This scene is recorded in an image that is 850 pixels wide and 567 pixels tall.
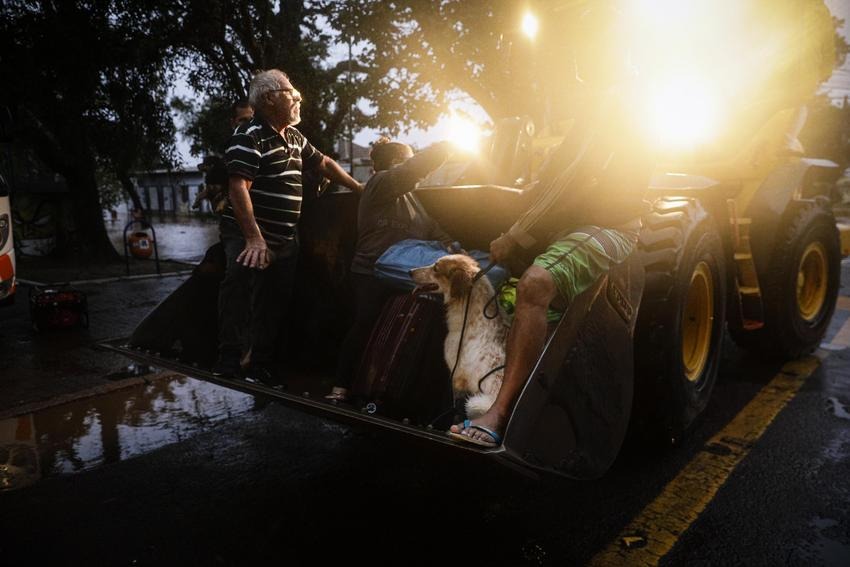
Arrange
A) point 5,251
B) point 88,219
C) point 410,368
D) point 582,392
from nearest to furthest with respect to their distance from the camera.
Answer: point 582,392 < point 410,368 < point 5,251 < point 88,219

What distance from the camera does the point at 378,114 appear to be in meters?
22.2

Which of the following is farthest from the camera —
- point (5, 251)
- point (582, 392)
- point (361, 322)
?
point (5, 251)

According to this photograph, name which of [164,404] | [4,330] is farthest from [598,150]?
[4,330]

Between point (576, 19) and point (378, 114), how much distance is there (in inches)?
741

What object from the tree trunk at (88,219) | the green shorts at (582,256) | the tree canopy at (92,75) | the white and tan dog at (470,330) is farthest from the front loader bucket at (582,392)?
the tree trunk at (88,219)

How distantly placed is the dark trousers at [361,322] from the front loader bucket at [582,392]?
44.9 inches

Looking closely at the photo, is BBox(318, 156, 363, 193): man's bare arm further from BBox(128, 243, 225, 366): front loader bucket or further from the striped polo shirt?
BBox(128, 243, 225, 366): front loader bucket

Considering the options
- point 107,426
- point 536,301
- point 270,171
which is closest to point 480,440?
point 536,301

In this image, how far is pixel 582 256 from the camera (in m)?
2.59

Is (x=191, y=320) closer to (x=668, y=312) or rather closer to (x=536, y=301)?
(x=536, y=301)

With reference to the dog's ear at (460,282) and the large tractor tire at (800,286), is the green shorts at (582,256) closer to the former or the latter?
the dog's ear at (460,282)

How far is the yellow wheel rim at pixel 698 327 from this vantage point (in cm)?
384

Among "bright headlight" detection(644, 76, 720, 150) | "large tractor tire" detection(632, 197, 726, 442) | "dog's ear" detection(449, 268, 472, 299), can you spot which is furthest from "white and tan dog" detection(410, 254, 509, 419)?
"bright headlight" detection(644, 76, 720, 150)

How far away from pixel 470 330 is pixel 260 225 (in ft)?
5.20
